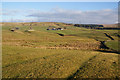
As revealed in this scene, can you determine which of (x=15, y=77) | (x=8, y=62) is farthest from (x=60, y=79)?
(x=8, y=62)

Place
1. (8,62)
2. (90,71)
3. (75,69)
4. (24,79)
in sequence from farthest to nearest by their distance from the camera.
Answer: (8,62) < (75,69) < (90,71) < (24,79)

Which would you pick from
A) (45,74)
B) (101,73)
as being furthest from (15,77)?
(101,73)

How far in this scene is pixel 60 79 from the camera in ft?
55.3

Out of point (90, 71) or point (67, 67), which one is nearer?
point (90, 71)

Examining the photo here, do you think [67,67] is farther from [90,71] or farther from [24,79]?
[24,79]

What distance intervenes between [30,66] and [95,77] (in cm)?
1187

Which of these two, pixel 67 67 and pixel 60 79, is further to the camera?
pixel 67 67

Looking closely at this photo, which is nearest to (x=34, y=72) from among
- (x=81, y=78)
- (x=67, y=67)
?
(x=67, y=67)

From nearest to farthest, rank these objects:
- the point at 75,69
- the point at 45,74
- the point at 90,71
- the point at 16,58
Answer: the point at 45,74, the point at 90,71, the point at 75,69, the point at 16,58

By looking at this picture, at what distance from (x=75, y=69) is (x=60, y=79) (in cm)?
499

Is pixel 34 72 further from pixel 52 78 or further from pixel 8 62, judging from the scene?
pixel 8 62

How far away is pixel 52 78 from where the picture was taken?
1698 centimetres

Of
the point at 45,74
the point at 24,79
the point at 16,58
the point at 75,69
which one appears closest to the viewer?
the point at 24,79

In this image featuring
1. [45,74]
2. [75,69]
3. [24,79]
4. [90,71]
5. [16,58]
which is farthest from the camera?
[16,58]
